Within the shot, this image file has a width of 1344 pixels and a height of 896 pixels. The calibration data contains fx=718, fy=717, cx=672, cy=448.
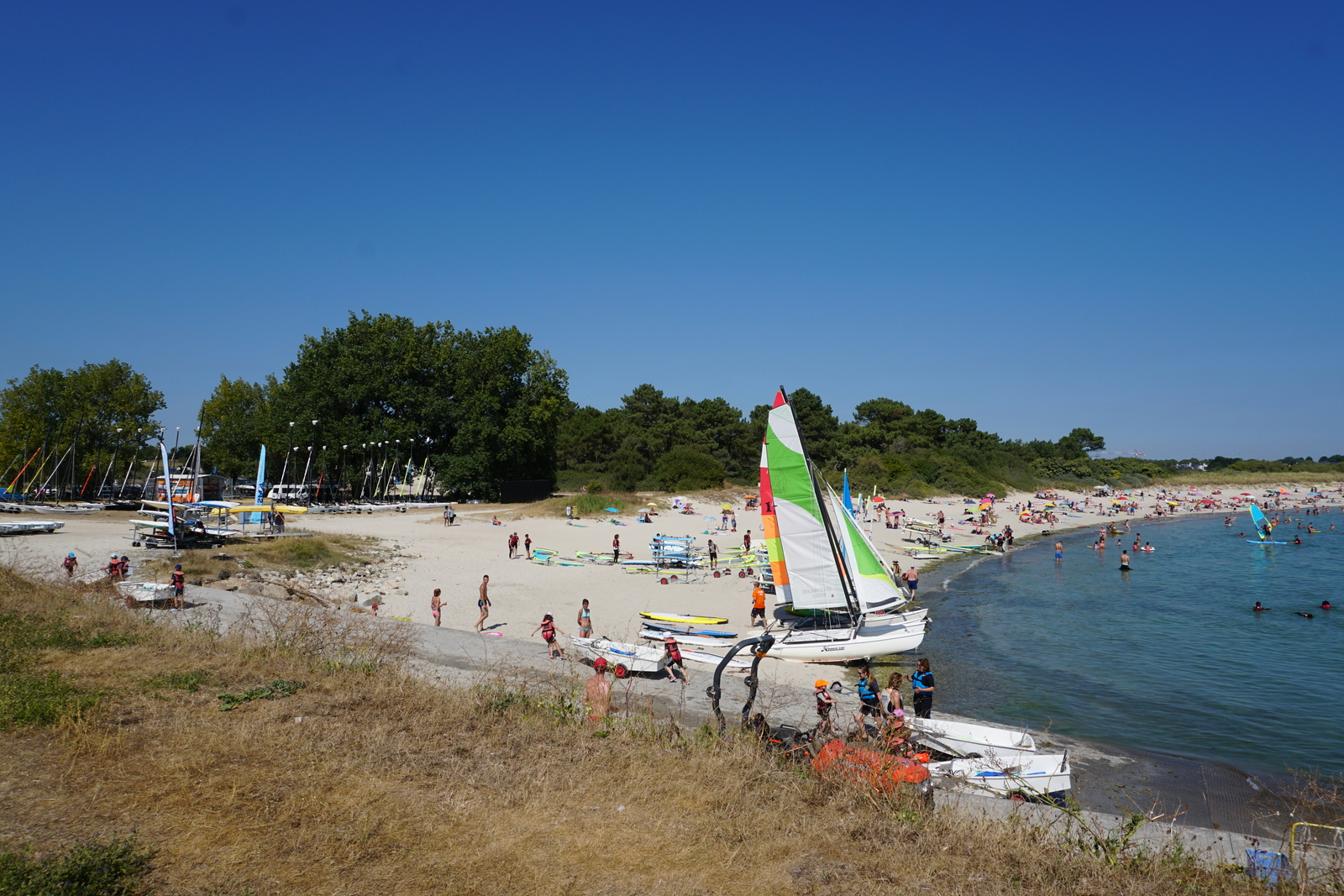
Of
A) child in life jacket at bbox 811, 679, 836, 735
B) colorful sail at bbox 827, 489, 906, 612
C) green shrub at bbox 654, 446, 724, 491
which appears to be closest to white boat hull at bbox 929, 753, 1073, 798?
child in life jacket at bbox 811, 679, 836, 735

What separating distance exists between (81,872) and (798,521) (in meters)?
Result: 15.3

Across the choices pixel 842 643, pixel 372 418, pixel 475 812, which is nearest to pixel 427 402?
pixel 372 418

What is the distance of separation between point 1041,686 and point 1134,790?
641 cm

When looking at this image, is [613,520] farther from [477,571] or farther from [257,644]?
[257,644]

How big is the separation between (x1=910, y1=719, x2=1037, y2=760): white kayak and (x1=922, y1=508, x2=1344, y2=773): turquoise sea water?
312 cm

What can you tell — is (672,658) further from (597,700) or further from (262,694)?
(262,694)

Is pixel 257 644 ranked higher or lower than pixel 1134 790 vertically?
higher

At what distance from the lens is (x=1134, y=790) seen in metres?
11.9

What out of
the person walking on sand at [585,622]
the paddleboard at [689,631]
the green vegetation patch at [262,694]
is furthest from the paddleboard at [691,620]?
the green vegetation patch at [262,694]

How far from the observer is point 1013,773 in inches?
396

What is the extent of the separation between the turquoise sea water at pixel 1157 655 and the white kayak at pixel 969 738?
3118mm

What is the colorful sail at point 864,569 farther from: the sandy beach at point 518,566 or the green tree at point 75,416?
the green tree at point 75,416

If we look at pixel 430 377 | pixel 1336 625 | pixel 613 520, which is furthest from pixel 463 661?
pixel 430 377

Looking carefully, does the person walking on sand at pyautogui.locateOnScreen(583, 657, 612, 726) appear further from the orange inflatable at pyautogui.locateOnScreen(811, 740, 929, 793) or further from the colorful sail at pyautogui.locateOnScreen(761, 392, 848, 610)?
the colorful sail at pyautogui.locateOnScreen(761, 392, 848, 610)
